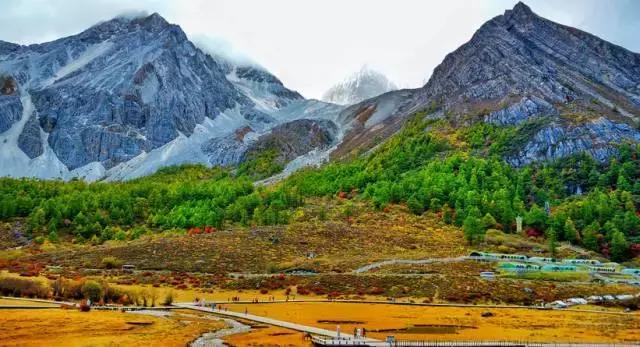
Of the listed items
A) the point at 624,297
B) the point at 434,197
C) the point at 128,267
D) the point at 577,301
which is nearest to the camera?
the point at 577,301

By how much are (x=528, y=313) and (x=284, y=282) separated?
3275cm

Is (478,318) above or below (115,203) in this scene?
below

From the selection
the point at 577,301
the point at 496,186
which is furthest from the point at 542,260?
the point at 496,186

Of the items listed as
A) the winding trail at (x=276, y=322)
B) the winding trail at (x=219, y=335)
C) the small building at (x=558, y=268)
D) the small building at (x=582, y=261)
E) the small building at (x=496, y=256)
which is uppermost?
the small building at (x=496, y=256)

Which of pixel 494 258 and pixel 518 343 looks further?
pixel 494 258

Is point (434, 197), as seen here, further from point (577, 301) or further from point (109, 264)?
point (109, 264)

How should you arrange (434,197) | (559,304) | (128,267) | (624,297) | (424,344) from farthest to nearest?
(434,197) → (128,267) → (624,297) → (559,304) → (424,344)

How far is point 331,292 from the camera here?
75938 millimetres

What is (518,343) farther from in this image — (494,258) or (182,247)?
(182,247)

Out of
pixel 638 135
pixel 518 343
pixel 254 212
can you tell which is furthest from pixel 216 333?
pixel 638 135

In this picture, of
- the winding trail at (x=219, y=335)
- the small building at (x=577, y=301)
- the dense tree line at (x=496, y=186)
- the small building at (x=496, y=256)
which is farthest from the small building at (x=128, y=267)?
the small building at (x=577, y=301)

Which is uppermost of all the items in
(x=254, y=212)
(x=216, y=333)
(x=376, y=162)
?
(x=376, y=162)

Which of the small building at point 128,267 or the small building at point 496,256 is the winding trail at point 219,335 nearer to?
the small building at point 128,267

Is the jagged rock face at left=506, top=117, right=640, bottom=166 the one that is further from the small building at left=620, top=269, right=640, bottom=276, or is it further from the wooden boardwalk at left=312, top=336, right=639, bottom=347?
the wooden boardwalk at left=312, top=336, right=639, bottom=347
